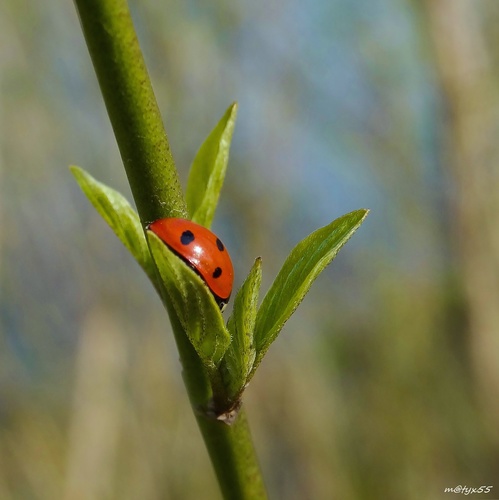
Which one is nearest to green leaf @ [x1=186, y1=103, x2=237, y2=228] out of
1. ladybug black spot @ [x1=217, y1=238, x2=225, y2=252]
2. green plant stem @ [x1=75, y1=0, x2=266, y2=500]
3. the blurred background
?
ladybug black spot @ [x1=217, y1=238, x2=225, y2=252]

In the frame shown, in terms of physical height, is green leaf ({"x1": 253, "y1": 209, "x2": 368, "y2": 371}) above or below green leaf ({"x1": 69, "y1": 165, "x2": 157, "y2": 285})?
below

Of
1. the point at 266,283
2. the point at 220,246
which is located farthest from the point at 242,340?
the point at 266,283

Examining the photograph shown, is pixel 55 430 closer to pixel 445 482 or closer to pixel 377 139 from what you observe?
pixel 445 482

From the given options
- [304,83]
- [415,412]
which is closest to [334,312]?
[415,412]

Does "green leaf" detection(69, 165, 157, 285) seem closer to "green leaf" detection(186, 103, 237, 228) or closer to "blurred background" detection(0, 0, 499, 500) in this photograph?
"green leaf" detection(186, 103, 237, 228)

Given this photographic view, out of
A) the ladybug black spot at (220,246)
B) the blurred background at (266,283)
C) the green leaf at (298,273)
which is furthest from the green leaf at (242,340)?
the blurred background at (266,283)
